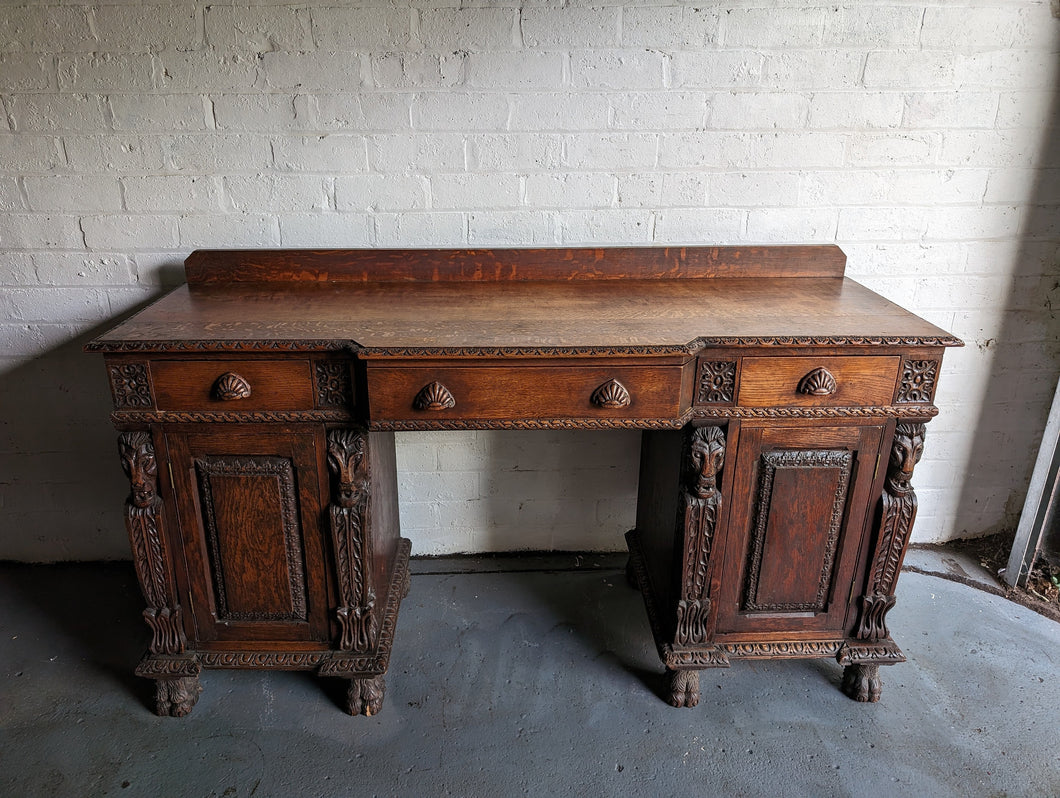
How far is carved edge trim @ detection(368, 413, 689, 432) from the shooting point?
1717 mm

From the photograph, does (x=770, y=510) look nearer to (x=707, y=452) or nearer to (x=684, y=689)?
(x=707, y=452)

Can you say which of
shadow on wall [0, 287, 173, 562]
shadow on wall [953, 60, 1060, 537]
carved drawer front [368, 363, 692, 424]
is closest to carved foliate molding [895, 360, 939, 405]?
carved drawer front [368, 363, 692, 424]

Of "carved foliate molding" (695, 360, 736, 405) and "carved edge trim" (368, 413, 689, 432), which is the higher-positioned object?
"carved foliate molding" (695, 360, 736, 405)

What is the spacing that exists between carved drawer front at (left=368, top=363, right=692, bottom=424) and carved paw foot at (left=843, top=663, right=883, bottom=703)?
991 mm

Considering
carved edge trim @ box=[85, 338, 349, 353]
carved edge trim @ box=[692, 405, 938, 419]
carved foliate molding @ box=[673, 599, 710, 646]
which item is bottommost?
carved foliate molding @ box=[673, 599, 710, 646]

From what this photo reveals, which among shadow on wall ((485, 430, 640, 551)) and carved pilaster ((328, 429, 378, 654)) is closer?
carved pilaster ((328, 429, 378, 654))

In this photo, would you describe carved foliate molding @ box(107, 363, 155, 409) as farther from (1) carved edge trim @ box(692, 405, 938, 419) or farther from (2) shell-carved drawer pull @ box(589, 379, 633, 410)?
(1) carved edge trim @ box(692, 405, 938, 419)

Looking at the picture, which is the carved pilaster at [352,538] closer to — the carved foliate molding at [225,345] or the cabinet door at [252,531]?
the cabinet door at [252,531]

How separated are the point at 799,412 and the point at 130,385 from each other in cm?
159

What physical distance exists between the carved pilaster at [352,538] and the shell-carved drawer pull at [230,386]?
0.23 metres

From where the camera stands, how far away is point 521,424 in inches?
68.0

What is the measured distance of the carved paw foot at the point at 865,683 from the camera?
80.8 inches

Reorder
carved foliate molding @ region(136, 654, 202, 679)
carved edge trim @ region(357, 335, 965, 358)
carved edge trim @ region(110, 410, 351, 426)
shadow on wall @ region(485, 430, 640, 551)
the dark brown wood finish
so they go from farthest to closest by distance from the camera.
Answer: shadow on wall @ region(485, 430, 640, 551), the dark brown wood finish, carved foliate molding @ region(136, 654, 202, 679), carved edge trim @ region(110, 410, 351, 426), carved edge trim @ region(357, 335, 965, 358)

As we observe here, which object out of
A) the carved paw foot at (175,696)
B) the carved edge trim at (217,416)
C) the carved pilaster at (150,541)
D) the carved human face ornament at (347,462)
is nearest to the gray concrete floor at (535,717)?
the carved paw foot at (175,696)
